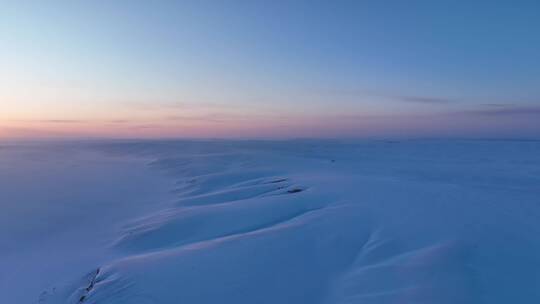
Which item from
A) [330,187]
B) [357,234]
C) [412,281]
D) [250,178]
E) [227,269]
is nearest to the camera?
[412,281]

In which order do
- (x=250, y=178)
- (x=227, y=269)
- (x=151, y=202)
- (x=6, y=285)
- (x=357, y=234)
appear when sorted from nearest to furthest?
(x=227, y=269), (x=6, y=285), (x=357, y=234), (x=151, y=202), (x=250, y=178)

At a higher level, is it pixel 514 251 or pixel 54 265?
pixel 514 251

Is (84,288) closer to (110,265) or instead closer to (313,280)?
(110,265)

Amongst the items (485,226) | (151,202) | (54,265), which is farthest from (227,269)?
(151,202)

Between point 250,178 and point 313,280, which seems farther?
point 250,178

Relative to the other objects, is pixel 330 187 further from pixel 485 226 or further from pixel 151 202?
pixel 151 202

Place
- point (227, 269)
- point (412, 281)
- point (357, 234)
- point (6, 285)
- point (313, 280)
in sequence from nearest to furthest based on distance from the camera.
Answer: point (412, 281), point (313, 280), point (227, 269), point (6, 285), point (357, 234)

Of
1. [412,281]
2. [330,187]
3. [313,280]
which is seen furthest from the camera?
[330,187]

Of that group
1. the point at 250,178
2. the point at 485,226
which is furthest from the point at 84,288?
the point at 250,178

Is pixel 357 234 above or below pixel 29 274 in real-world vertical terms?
above
